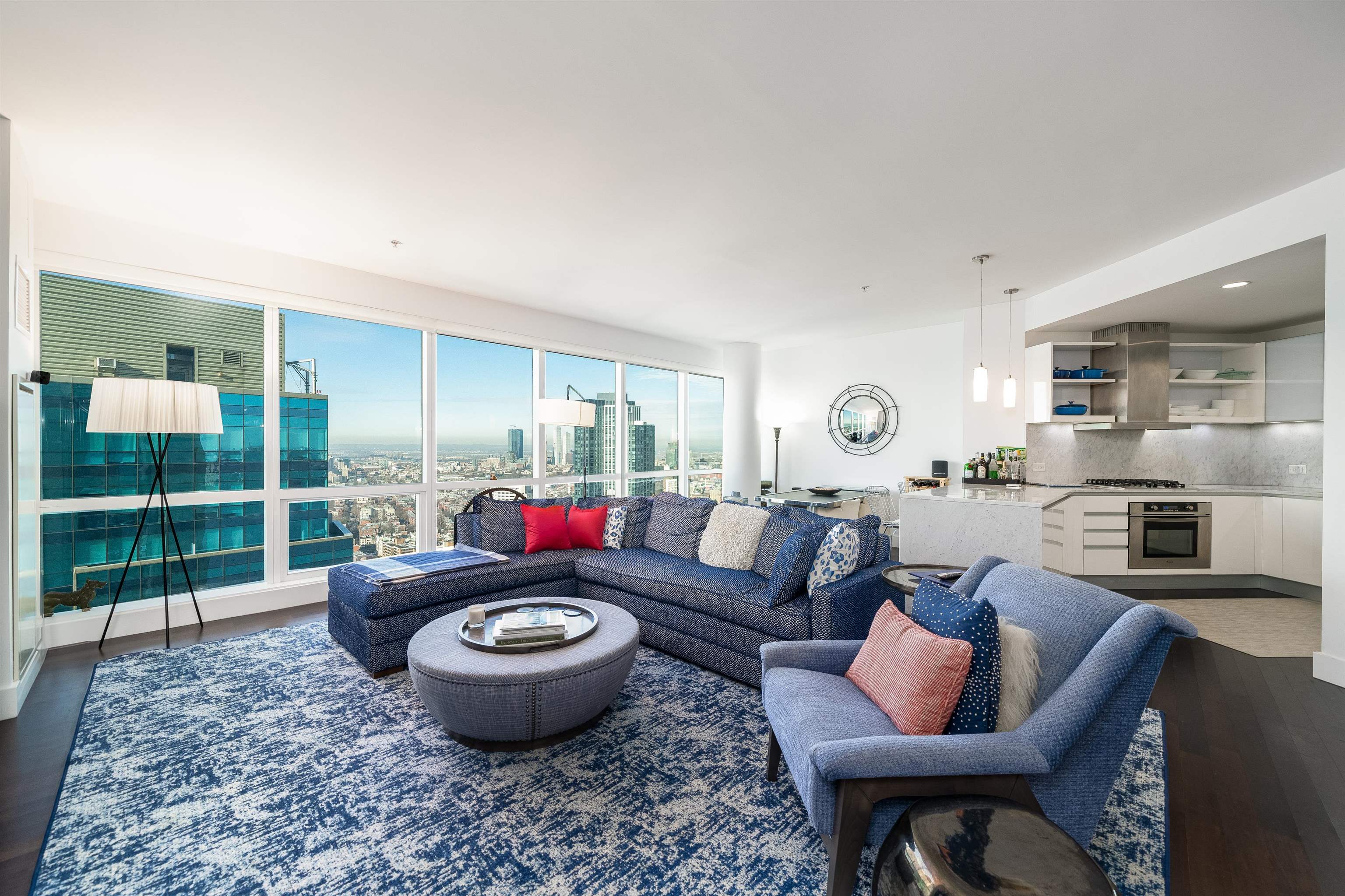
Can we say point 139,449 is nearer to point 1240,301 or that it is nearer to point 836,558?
point 836,558

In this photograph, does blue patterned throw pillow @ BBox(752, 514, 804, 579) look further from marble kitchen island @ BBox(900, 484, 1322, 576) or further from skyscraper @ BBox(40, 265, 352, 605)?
skyscraper @ BBox(40, 265, 352, 605)

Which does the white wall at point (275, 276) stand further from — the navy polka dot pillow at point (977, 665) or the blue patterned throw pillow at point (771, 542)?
the navy polka dot pillow at point (977, 665)

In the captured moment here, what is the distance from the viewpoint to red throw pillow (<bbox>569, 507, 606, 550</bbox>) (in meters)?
4.34

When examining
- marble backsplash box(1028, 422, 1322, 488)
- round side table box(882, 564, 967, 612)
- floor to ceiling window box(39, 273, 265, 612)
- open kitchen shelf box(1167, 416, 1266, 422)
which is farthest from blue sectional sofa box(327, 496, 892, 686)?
open kitchen shelf box(1167, 416, 1266, 422)

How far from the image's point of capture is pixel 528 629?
2484 mm

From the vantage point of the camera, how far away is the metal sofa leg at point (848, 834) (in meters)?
1.39

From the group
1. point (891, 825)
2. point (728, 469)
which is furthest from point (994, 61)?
point (728, 469)

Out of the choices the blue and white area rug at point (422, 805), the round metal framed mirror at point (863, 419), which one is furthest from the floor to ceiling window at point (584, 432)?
the blue and white area rug at point (422, 805)

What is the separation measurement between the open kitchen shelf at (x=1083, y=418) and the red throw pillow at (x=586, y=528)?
14.3 feet

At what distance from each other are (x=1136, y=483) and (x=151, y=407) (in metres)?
7.89

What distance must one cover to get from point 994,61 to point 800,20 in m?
0.79

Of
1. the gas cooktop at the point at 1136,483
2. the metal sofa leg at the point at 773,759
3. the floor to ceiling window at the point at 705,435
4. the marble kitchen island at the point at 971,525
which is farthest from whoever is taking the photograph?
the floor to ceiling window at the point at 705,435

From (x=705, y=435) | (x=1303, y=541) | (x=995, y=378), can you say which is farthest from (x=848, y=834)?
(x=705, y=435)

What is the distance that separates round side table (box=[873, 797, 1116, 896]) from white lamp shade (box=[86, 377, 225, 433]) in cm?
410
